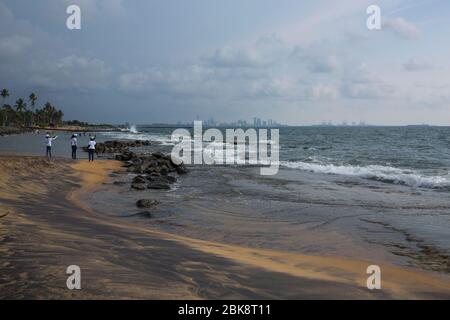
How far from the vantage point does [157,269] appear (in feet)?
19.5

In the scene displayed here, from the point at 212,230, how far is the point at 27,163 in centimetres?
1319

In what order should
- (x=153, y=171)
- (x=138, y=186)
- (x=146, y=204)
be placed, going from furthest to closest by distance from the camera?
(x=153, y=171)
(x=138, y=186)
(x=146, y=204)

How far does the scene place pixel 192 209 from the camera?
13.3 metres

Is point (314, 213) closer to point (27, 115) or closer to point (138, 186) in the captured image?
point (138, 186)

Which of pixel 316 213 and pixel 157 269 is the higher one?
pixel 157 269

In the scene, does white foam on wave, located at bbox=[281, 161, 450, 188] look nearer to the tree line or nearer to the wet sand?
the wet sand

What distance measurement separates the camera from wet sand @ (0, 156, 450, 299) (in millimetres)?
4980

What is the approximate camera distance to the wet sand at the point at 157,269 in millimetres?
4980

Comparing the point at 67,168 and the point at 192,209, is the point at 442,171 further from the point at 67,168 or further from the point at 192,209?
the point at 67,168

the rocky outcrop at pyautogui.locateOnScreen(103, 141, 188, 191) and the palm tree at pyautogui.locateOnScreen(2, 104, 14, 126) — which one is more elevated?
the palm tree at pyautogui.locateOnScreen(2, 104, 14, 126)

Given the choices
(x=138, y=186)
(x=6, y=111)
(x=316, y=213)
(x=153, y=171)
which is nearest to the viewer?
(x=316, y=213)

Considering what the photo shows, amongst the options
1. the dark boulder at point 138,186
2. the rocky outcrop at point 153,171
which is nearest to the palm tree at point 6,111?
the rocky outcrop at point 153,171

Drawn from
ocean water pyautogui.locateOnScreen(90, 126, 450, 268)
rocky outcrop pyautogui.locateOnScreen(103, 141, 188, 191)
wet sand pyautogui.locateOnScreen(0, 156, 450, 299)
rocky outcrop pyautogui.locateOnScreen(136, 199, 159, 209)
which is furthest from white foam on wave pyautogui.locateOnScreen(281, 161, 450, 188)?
wet sand pyautogui.locateOnScreen(0, 156, 450, 299)

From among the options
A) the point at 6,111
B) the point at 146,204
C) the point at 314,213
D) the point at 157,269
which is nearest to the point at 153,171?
the point at 146,204
